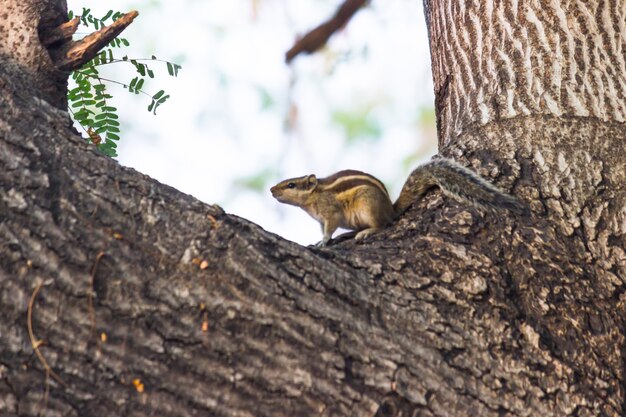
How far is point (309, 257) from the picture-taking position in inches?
96.7

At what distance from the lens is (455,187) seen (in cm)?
322

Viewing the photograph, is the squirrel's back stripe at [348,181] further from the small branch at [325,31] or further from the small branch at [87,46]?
the small branch at [325,31]

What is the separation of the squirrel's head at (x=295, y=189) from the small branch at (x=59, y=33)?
191 cm

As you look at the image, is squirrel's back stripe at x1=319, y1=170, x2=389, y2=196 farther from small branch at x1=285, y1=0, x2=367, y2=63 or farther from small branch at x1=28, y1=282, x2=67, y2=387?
small branch at x1=28, y1=282, x2=67, y2=387

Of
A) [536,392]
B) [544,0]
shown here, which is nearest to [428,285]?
[536,392]

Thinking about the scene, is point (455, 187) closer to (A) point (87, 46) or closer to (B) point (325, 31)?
(A) point (87, 46)

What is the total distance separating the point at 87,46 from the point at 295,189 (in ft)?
6.44

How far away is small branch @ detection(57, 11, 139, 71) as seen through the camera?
9.17 feet

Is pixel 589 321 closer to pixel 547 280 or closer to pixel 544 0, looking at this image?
pixel 547 280

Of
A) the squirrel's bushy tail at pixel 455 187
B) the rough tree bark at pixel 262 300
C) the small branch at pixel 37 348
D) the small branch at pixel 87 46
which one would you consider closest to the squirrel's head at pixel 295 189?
the squirrel's bushy tail at pixel 455 187

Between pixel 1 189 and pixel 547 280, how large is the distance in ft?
5.28

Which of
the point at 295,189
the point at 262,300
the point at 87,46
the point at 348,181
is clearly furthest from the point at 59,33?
the point at 295,189

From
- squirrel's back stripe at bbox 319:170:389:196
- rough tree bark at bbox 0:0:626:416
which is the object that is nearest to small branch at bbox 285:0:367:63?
squirrel's back stripe at bbox 319:170:389:196

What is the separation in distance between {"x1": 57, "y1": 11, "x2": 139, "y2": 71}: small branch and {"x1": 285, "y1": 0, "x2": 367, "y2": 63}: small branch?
3.30m
